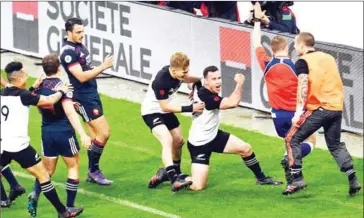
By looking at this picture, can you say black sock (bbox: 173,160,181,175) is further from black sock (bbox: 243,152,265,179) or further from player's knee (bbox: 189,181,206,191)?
black sock (bbox: 243,152,265,179)

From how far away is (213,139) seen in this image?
63.6 ft

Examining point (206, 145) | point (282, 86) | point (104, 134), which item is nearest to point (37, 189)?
point (104, 134)

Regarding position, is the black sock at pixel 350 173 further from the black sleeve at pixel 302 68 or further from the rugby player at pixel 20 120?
the rugby player at pixel 20 120

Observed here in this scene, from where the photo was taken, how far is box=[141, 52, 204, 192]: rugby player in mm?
18984

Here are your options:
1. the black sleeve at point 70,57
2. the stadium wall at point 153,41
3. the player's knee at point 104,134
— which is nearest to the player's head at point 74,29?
the black sleeve at point 70,57

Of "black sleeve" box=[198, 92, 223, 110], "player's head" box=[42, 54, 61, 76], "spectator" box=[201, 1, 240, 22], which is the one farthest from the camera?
"spectator" box=[201, 1, 240, 22]

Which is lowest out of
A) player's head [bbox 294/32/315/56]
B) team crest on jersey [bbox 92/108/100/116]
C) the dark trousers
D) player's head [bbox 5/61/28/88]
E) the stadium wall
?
the stadium wall

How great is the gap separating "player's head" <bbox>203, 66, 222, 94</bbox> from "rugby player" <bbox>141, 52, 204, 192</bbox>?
25cm

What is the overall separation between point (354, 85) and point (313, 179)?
2.82 m

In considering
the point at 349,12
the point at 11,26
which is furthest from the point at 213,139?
the point at 11,26

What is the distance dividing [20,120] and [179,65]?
241 cm

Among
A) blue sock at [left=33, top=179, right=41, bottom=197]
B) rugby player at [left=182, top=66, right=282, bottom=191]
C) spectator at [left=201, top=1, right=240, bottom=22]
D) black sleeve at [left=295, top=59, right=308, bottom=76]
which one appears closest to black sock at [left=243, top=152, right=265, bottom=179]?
rugby player at [left=182, top=66, right=282, bottom=191]

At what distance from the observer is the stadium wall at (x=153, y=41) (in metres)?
22.6

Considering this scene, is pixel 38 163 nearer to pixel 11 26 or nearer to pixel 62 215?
pixel 62 215
